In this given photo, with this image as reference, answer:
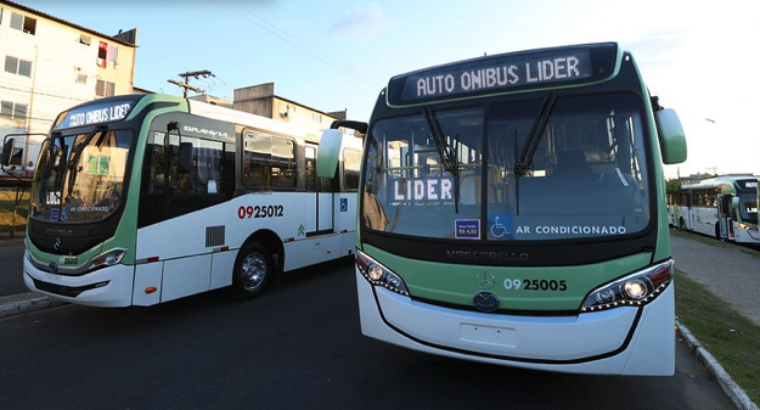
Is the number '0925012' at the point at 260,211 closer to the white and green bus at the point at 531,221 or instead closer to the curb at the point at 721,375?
the white and green bus at the point at 531,221

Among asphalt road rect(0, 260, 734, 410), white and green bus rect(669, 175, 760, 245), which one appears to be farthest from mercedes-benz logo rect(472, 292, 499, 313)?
white and green bus rect(669, 175, 760, 245)

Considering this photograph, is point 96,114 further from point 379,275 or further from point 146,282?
point 379,275

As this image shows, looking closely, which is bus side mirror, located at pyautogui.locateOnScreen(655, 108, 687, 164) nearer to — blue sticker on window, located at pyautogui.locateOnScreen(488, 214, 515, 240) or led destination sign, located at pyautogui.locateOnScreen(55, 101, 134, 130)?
blue sticker on window, located at pyautogui.locateOnScreen(488, 214, 515, 240)

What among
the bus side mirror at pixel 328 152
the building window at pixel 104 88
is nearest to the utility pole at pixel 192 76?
the building window at pixel 104 88

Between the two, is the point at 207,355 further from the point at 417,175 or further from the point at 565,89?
the point at 565,89

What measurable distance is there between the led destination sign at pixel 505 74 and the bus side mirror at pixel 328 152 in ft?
2.27

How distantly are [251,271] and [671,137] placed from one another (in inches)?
239

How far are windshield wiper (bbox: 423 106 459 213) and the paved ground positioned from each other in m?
6.33

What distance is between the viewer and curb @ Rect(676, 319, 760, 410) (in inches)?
129

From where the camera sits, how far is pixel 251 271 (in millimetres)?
6691

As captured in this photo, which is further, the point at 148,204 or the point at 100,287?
the point at 148,204

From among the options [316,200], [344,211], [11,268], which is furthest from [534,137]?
[11,268]

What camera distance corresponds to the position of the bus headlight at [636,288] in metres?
2.69

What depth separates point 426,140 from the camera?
3.53 metres
